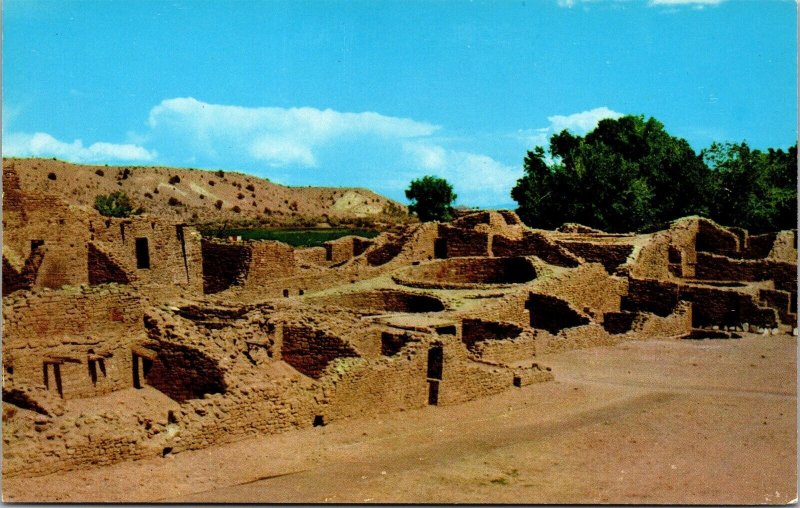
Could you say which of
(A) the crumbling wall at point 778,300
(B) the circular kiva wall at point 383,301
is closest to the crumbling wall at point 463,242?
(B) the circular kiva wall at point 383,301

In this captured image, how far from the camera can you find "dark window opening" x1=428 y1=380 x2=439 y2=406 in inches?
588

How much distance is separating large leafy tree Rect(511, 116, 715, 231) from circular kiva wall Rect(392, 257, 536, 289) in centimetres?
1807

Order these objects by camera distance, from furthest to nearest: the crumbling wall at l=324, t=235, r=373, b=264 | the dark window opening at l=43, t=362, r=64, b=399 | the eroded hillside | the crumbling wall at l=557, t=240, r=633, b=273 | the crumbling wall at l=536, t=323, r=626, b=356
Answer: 1. the eroded hillside
2. the crumbling wall at l=324, t=235, r=373, b=264
3. the crumbling wall at l=557, t=240, r=633, b=273
4. the crumbling wall at l=536, t=323, r=626, b=356
5. the dark window opening at l=43, t=362, r=64, b=399

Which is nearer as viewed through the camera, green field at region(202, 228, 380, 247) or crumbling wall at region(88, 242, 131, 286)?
crumbling wall at region(88, 242, 131, 286)

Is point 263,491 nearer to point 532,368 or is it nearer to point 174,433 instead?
point 174,433

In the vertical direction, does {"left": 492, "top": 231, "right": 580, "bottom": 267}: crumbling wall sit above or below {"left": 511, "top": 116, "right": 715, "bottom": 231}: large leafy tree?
below

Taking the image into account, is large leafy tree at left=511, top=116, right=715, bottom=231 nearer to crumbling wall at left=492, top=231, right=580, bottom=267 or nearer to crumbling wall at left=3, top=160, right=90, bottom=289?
crumbling wall at left=492, top=231, right=580, bottom=267

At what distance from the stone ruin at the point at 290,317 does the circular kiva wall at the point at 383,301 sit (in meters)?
0.06

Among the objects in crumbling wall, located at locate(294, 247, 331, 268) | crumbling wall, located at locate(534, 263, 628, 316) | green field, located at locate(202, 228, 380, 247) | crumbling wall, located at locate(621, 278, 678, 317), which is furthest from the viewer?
green field, located at locate(202, 228, 380, 247)

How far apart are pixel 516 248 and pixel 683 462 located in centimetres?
1894

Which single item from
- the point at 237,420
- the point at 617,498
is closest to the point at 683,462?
the point at 617,498

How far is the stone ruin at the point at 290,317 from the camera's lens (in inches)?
478

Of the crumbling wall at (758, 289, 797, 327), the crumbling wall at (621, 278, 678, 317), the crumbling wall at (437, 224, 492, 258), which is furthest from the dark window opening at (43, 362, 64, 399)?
the crumbling wall at (758, 289, 797, 327)

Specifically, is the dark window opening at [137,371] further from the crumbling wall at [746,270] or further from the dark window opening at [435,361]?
the crumbling wall at [746,270]
